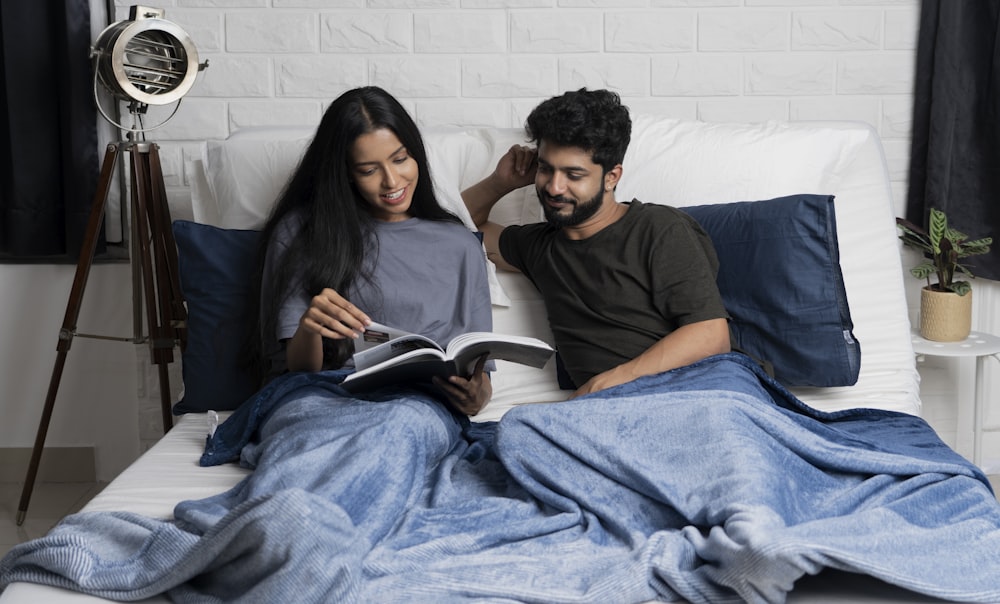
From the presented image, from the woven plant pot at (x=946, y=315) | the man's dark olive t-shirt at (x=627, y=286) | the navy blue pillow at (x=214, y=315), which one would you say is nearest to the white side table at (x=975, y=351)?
the woven plant pot at (x=946, y=315)

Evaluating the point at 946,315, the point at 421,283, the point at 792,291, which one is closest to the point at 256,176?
the point at 421,283

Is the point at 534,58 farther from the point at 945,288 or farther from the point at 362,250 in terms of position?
the point at 945,288

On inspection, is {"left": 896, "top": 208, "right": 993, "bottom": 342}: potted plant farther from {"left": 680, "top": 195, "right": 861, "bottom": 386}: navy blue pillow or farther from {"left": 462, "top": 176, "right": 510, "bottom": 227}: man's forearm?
{"left": 462, "top": 176, "right": 510, "bottom": 227}: man's forearm

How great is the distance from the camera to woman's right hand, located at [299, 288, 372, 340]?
1.81m

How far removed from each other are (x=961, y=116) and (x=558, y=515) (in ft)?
6.16

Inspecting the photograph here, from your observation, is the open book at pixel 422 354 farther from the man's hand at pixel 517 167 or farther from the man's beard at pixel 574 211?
the man's hand at pixel 517 167

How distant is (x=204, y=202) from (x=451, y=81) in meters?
0.74

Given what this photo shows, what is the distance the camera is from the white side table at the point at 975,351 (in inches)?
102

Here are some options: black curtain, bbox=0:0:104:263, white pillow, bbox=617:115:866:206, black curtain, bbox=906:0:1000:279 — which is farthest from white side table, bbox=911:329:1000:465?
black curtain, bbox=0:0:104:263

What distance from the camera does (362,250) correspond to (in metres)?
2.11

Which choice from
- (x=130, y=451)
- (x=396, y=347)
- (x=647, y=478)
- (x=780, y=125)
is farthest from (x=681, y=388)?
(x=130, y=451)

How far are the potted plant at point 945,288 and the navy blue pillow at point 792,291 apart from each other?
64 centimetres

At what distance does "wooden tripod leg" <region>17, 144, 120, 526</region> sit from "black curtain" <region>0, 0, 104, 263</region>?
0.24m

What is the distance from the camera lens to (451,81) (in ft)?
9.17
